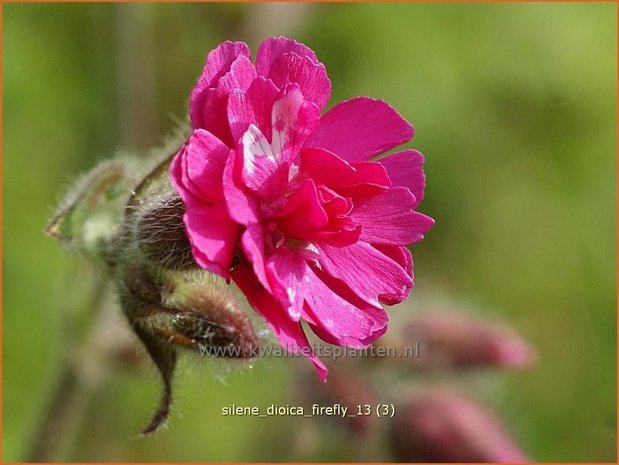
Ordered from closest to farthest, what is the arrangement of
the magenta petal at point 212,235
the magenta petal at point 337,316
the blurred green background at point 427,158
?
the magenta petal at point 212,235
the magenta petal at point 337,316
the blurred green background at point 427,158

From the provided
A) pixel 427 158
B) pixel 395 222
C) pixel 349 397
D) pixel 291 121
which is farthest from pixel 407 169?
pixel 427 158

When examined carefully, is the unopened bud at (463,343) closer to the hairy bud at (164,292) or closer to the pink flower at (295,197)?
the hairy bud at (164,292)

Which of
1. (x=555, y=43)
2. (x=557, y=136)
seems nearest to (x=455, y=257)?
(x=557, y=136)

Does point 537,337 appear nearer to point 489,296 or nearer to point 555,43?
point 489,296

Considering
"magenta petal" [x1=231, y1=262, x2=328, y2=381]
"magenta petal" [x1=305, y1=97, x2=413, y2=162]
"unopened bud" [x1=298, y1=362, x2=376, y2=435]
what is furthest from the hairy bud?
"unopened bud" [x1=298, y1=362, x2=376, y2=435]

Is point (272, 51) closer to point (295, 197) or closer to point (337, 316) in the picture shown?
point (295, 197)

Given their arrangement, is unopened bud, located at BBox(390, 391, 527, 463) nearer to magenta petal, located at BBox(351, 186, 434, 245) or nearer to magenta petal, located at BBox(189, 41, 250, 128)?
magenta petal, located at BBox(351, 186, 434, 245)

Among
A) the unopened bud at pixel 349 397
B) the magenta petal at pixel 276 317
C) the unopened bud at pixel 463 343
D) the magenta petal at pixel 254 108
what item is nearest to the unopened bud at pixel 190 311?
the magenta petal at pixel 276 317

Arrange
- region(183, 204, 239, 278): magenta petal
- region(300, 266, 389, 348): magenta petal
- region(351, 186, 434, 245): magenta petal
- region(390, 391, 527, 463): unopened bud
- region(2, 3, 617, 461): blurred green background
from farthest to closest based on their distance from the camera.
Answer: region(2, 3, 617, 461): blurred green background, region(390, 391, 527, 463): unopened bud, region(351, 186, 434, 245): magenta petal, region(300, 266, 389, 348): magenta petal, region(183, 204, 239, 278): magenta petal

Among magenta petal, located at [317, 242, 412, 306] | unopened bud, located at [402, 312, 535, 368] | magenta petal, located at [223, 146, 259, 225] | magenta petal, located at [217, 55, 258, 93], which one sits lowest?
unopened bud, located at [402, 312, 535, 368]
